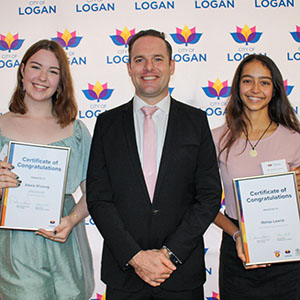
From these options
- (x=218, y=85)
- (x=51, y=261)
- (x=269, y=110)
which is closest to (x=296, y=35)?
(x=218, y=85)

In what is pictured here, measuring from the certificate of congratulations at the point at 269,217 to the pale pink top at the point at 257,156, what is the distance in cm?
18

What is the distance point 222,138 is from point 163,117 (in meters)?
0.44

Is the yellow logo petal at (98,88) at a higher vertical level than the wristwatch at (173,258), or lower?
higher

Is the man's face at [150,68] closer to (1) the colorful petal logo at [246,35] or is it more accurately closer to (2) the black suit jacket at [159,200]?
(2) the black suit jacket at [159,200]

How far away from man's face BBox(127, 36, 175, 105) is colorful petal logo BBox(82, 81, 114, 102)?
4.90 feet

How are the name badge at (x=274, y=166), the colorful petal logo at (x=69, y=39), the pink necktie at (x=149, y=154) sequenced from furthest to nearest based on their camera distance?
the colorful petal logo at (x=69, y=39) < the name badge at (x=274, y=166) < the pink necktie at (x=149, y=154)

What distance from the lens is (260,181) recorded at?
198 cm

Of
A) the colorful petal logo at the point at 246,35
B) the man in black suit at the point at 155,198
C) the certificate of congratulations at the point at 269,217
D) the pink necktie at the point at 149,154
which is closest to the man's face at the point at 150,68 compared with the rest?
the man in black suit at the point at 155,198

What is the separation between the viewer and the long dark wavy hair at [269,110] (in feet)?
7.43

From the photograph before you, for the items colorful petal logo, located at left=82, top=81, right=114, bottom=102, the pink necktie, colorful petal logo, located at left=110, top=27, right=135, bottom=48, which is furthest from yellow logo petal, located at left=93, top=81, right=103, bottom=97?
the pink necktie

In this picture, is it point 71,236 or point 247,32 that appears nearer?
point 71,236

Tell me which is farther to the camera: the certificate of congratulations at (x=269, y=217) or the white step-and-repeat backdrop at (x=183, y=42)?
the white step-and-repeat backdrop at (x=183, y=42)

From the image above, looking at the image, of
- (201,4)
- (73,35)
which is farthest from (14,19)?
(201,4)

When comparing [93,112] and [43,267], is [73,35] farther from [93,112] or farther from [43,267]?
[43,267]
